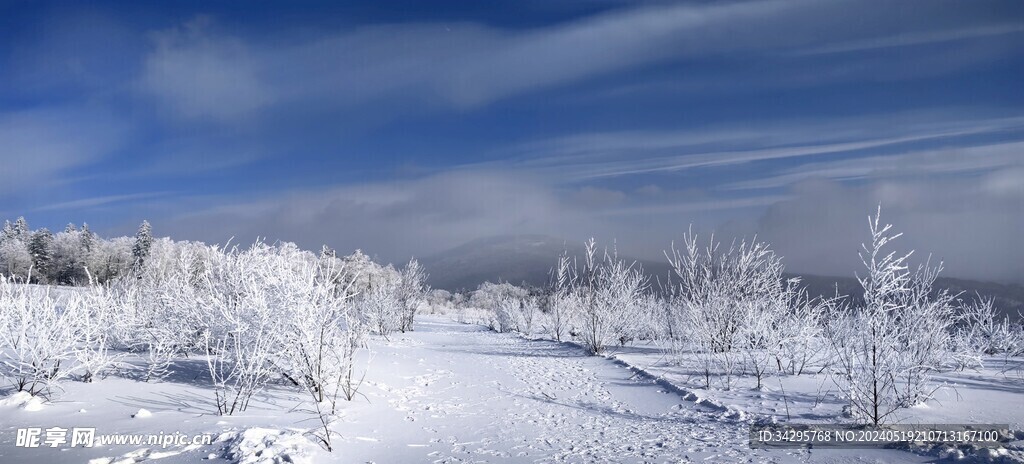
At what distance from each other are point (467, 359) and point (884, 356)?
11649 mm

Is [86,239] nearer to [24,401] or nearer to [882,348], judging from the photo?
[24,401]

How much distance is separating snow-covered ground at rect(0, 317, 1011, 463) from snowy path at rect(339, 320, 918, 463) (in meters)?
0.02

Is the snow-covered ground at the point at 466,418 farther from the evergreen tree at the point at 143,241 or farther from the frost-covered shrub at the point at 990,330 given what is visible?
the evergreen tree at the point at 143,241

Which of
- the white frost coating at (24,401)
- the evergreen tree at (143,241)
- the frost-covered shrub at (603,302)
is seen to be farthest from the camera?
the evergreen tree at (143,241)

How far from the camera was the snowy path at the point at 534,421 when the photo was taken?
267 inches

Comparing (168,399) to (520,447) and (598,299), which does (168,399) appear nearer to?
(520,447)

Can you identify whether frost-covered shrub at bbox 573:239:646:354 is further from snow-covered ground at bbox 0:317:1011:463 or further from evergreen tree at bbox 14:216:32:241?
evergreen tree at bbox 14:216:32:241

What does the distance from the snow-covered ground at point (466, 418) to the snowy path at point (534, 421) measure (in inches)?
0.9

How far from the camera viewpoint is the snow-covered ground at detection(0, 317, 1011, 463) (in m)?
6.61

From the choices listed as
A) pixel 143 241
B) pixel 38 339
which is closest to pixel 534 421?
pixel 38 339

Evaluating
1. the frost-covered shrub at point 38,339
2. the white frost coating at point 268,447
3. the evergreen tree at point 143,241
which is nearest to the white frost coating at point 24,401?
the frost-covered shrub at point 38,339

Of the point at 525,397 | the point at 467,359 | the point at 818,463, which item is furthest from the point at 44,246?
the point at 818,463

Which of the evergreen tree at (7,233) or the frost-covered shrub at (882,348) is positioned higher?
the evergreen tree at (7,233)

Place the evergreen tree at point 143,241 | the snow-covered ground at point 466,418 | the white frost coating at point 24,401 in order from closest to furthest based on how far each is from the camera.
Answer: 1. the snow-covered ground at point 466,418
2. the white frost coating at point 24,401
3. the evergreen tree at point 143,241
